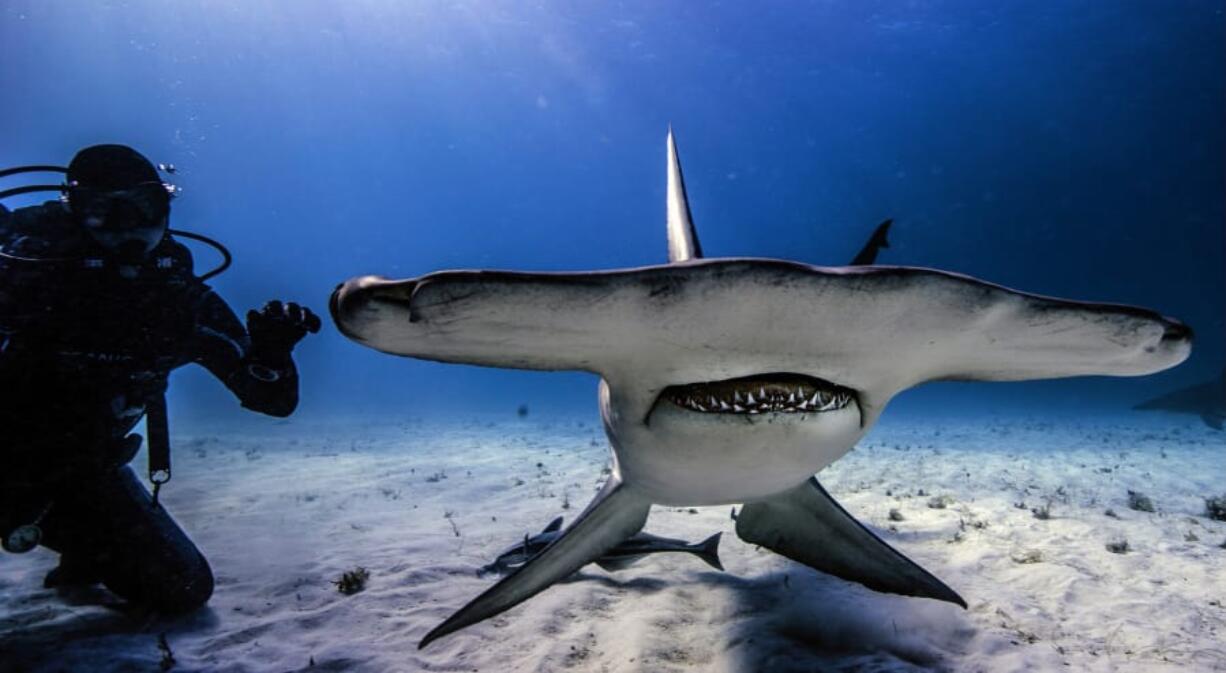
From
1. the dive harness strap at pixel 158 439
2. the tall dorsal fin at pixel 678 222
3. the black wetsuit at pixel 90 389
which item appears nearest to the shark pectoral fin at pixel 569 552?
the tall dorsal fin at pixel 678 222

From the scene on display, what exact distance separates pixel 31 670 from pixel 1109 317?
5461mm

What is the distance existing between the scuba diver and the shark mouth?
3.07m

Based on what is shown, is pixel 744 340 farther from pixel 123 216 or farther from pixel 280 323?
pixel 123 216

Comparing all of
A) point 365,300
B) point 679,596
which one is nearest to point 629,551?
point 679,596

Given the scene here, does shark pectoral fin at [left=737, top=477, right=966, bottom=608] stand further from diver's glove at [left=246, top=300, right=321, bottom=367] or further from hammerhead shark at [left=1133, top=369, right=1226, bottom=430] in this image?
hammerhead shark at [left=1133, top=369, right=1226, bottom=430]

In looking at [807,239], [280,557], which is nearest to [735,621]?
[280,557]

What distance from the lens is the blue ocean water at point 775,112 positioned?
38.8 metres

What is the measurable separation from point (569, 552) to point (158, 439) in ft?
12.2

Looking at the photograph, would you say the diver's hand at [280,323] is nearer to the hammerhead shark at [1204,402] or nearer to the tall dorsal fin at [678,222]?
the tall dorsal fin at [678,222]

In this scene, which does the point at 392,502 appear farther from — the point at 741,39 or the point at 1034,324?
the point at 741,39

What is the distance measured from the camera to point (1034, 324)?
5.33ft

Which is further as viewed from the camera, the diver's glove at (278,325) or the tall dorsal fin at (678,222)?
the diver's glove at (278,325)

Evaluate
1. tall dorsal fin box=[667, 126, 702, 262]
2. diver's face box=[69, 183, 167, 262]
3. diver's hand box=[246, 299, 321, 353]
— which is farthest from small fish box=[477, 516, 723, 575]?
diver's face box=[69, 183, 167, 262]

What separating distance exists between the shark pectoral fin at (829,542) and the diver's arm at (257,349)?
3554 millimetres
